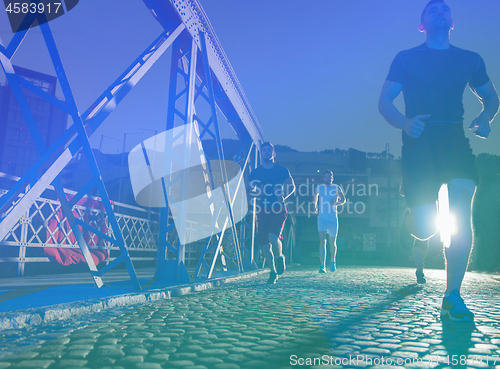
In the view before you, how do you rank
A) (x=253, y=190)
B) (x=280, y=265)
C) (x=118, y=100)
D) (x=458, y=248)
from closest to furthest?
(x=458, y=248)
(x=118, y=100)
(x=280, y=265)
(x=253, y=190)

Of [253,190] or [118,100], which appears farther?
[253,190]

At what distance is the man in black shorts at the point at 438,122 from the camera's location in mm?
2803

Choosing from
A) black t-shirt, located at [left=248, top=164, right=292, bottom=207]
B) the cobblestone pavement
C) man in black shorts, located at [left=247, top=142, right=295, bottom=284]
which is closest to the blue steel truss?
black t-shirt, located at [left=248, top=164, right=292, bottom=207]

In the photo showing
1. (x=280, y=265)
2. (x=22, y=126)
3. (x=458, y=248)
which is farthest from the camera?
(x=22, y=126)

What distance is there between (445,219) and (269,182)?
3.42 meters

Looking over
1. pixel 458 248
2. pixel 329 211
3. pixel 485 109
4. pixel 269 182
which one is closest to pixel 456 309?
pixel 458 248

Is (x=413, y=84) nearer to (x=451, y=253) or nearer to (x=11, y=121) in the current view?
(x=451, y=253)

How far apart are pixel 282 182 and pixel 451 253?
142 inches

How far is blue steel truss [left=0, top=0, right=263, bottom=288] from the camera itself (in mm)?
3197

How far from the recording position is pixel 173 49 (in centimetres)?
557

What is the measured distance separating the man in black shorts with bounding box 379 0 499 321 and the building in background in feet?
155

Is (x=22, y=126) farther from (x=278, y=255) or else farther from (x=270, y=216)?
(x=278, y=255)

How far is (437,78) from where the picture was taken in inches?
119

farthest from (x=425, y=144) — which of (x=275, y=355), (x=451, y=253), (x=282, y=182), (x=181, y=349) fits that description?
(x=282, y=182)
